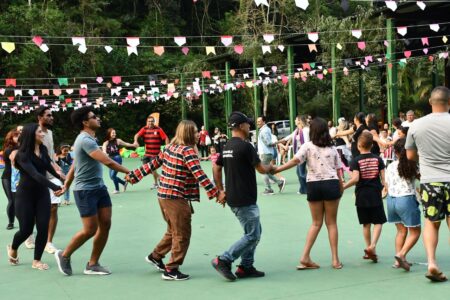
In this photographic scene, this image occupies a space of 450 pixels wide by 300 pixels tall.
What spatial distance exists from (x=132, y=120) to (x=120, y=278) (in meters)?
34.9

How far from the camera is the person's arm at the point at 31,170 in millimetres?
6590

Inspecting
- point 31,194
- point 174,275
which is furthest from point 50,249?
point 174,275

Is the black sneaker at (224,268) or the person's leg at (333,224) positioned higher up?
the person's leg at (333,224)

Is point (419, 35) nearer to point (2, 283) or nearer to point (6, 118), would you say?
point (2, 283)

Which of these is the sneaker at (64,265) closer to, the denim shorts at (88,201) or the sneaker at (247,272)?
the denim shorts at (88,201)

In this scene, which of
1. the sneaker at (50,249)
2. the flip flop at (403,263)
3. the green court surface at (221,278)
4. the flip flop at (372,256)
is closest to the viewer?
the green court surface at (221,278)

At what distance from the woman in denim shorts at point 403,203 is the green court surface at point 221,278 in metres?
0.23

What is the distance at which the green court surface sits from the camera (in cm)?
554

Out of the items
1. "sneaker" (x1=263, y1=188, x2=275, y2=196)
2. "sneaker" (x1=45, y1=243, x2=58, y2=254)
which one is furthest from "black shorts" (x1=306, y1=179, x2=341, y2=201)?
"sneaker" (x1=263, y1=188, x2=275, y2=196)

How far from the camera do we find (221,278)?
6117mm

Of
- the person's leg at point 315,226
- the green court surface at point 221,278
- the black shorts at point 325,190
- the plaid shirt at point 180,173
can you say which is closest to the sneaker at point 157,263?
the green court surface at point 221,278

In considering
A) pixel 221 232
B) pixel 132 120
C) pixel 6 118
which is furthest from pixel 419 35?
pixel 6 118

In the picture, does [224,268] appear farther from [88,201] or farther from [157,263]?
[88,201]

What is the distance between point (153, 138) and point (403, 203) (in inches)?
337
